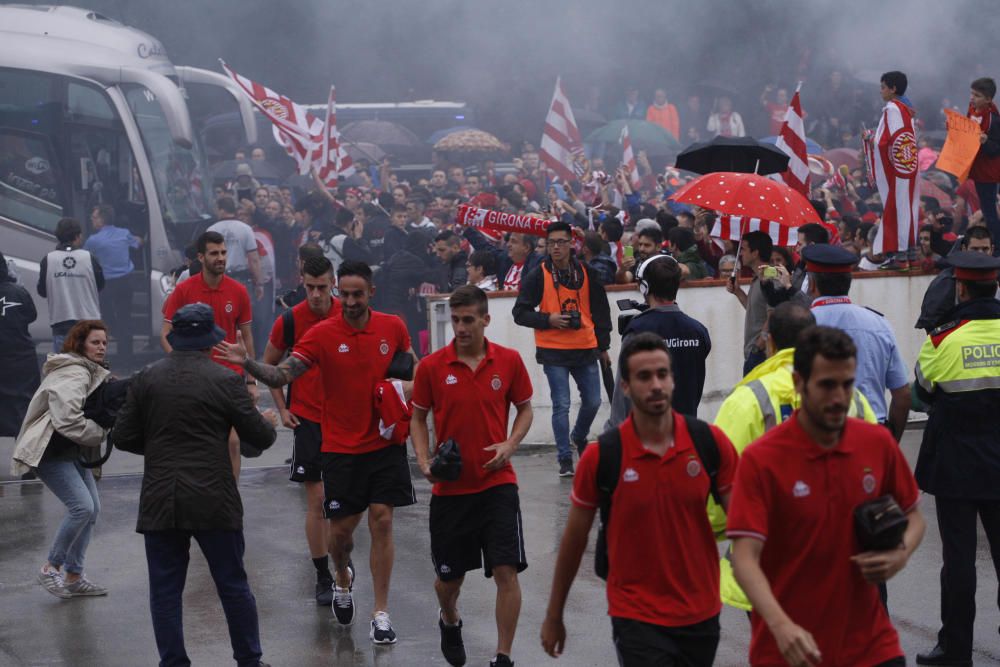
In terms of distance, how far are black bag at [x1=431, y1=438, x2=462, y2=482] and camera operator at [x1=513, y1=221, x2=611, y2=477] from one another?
390cm

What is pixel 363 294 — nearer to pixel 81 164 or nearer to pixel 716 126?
pixel 81 164

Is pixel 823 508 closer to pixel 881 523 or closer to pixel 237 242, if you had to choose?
pixel 881 523

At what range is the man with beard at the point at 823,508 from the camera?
3914mm

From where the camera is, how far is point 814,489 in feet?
13.0

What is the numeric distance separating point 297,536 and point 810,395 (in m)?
5.45

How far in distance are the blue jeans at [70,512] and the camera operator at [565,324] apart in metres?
3.44

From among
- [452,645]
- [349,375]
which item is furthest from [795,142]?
[452,645]

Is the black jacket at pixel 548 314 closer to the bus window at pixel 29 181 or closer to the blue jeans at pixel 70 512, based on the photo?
the blue jeans at pixel 70 512

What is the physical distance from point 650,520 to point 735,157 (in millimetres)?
6169

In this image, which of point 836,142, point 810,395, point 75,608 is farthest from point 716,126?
point 810,395

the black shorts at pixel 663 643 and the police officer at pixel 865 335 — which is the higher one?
the police officer at pixel 865 335

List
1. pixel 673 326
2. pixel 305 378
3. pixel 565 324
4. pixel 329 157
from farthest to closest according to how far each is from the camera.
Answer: pixel 329 157 < pixel 565 324 < pixel 305 378 < pixel 673 326

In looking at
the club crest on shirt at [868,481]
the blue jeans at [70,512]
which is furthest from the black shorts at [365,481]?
the club crest on shirt at [868,481]

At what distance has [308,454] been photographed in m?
7.65
